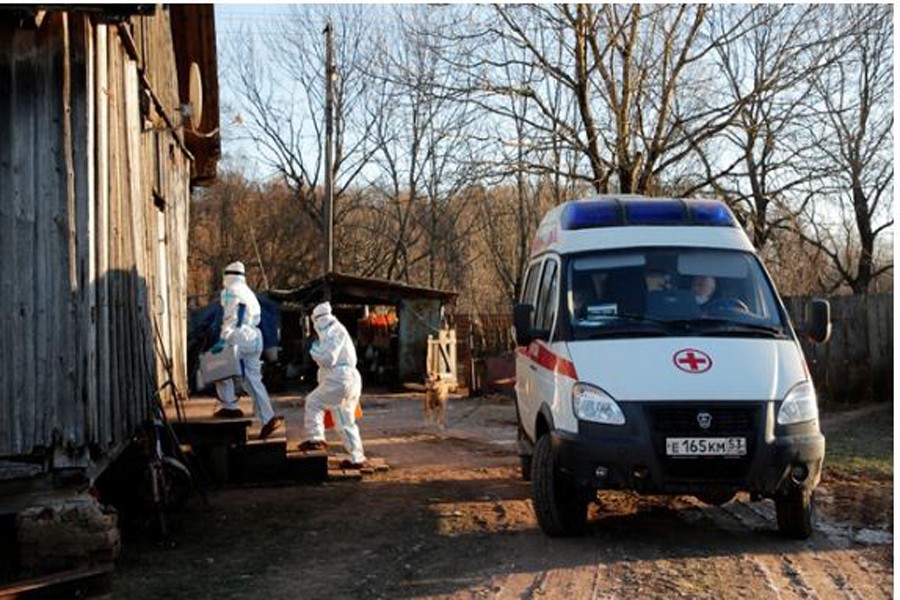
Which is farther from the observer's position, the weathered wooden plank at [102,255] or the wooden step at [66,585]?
the weathered wooden plank at [102,255]

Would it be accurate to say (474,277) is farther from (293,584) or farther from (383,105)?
(293,584)

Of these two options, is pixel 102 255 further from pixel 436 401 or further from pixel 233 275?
pixel 436 401

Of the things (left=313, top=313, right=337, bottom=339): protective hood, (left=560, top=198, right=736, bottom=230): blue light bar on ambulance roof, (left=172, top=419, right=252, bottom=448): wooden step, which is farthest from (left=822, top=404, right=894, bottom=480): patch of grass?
(left=172, top=419, right=252, bottom=448): wooden step

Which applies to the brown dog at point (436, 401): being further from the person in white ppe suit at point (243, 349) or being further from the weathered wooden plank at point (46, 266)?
the weathered wooden plank at point (46, 266)

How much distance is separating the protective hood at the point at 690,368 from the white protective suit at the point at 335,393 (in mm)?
4240

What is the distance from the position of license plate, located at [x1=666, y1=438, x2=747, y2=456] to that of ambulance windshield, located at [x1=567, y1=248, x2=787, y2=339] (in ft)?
3.05

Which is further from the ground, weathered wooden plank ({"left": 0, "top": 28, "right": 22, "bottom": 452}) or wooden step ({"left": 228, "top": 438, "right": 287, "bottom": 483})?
weathered wooden plank ({"left": 0, "top": 28, "right": 22, "bottom": 452})

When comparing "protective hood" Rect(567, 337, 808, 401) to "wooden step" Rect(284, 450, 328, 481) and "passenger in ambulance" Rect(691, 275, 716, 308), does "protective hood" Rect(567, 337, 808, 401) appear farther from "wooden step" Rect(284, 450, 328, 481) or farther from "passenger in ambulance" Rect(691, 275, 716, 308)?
"wooden step" Rect(284, 450, 328, 481)

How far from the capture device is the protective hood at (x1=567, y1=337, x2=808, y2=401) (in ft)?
22.1

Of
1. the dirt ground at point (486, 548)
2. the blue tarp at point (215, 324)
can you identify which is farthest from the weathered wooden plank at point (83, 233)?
the blue tarp at point (215, 324)

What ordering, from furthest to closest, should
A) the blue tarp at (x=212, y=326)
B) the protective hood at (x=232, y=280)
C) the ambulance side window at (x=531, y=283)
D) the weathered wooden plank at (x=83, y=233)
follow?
the blue tarp at (x=212, y=326) < the protective hood at (x=232, y=280) < the ambulance side window at (x=531, y=283) < the weathered wooden plank at (x=83, y=233)

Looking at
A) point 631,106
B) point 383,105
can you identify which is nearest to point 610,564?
point 631,106

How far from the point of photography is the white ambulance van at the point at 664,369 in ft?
21.9

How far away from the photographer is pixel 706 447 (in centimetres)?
663
